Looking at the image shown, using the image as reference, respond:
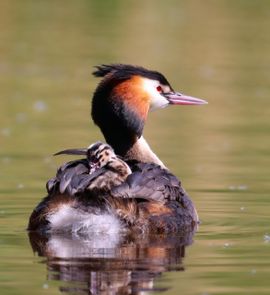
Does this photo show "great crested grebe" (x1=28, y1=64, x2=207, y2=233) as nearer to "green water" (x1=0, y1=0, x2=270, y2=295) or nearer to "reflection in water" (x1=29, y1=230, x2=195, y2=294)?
"reflection in water" (x1=29, y1=230, x2=195, y2=294)

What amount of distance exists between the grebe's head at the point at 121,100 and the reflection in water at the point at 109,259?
1.32 meters

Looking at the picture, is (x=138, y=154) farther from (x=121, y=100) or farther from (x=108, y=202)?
(x=108, y=202)

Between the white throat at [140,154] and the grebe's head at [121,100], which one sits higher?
the grebe's head at [121,100]

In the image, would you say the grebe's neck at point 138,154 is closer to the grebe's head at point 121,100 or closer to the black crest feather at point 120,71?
the grebe's head at point 121,100

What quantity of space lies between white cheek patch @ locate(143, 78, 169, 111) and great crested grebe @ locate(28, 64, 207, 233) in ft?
0.17

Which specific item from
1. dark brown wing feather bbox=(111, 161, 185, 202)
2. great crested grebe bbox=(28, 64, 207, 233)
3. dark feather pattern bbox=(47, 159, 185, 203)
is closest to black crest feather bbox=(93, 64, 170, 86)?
great crested grebe bbox=(28, 64, 207, 233)

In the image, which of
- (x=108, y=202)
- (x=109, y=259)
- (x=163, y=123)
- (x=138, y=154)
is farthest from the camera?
(x=163, y=123)

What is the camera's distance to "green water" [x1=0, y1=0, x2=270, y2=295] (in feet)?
29.2

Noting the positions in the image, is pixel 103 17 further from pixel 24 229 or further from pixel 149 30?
pixel 24 229

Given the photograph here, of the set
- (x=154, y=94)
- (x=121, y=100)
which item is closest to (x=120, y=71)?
(x=121, y=100)

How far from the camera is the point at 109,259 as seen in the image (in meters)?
9.18

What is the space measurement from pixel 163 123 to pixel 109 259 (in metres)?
8.15

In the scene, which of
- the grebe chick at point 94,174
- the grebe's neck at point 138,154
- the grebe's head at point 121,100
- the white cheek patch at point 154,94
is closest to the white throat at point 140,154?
the grebe's neck at point 138,154

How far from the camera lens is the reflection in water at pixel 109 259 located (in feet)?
27.4
